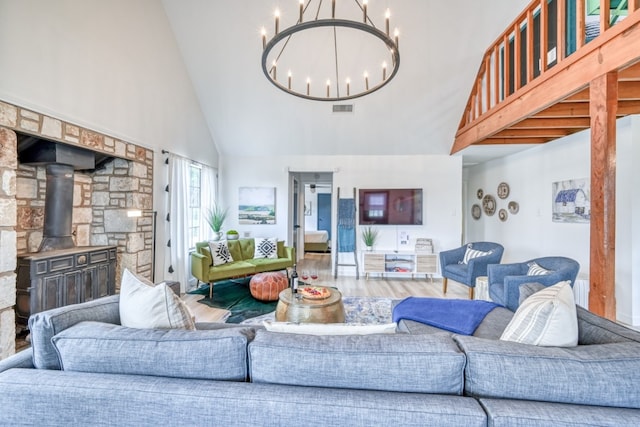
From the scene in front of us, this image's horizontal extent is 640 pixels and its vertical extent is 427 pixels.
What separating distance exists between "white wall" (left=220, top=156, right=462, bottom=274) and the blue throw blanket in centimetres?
333

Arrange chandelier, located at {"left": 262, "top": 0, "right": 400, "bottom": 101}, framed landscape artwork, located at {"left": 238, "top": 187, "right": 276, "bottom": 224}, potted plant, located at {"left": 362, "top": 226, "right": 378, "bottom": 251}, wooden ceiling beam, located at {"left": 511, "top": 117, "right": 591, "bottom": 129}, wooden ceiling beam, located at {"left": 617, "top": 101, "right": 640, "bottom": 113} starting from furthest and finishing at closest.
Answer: framed landscape artwork, located at {"left": 238, "top": 187, "right": 276, "bottom": 224} < potted plant, located at {"left": 362, "top": 226, "right": 378, "bottom": 251} < chandelier, located at {"left": 262, "top": 0, "right": 400, "bottom": 101} < wooden ceiling beam, located at {"left": 511, "top": 117, "right": 591, "bottom": 129} < wooden ceiling beam, located at {"left": 617, "top": 101, "right": 640, "bottom": 113}

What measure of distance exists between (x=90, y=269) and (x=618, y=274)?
19.5 ft

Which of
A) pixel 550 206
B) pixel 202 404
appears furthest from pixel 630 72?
pixel 202 404

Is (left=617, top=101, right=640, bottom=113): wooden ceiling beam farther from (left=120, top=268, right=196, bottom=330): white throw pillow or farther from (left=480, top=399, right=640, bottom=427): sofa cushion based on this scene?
(left=120, top=268, right=196, bottom=330): white throw pillow

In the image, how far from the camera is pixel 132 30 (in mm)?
3459

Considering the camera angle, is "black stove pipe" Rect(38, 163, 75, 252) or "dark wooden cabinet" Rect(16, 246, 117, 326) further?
"black stove pipe" Rect(38, 163, 75, 252)

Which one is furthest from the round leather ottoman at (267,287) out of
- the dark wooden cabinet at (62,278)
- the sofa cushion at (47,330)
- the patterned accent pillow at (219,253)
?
the sofa cushion at (47,330)

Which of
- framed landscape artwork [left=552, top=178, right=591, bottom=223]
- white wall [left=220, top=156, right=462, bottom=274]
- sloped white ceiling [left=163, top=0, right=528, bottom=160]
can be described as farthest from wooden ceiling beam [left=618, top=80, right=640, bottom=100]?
white wall [left=220, top=156, right=462, bottom=274]

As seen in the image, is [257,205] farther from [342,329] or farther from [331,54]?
[342,329]

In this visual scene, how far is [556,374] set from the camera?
100 centimetres

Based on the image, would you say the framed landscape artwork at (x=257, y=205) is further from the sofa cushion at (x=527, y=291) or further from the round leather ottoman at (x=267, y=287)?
the sofa cushion at (x=527, y=291)

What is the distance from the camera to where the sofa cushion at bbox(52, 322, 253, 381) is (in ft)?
3.69

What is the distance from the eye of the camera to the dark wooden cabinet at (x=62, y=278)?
8.39ft

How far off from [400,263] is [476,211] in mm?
2482
